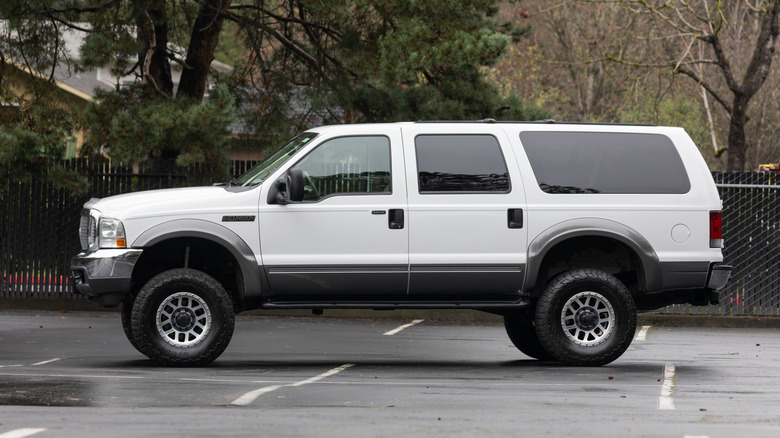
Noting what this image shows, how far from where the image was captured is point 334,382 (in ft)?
33.7

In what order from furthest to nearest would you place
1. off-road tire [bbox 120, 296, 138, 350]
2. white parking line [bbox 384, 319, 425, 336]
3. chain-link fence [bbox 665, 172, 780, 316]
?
chain-link fence [bbox 665, 172, 780, 316] → white parking line [bbox 384, 319, 425, 336] → off-road tire [bbox 120, 296, 138, 350]

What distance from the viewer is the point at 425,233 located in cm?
1146

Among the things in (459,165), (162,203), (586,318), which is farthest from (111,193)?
(586,318)

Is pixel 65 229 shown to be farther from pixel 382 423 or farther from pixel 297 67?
pixel 382 423

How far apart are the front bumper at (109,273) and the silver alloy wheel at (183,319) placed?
0.39 m

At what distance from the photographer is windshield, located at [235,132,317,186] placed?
1161 centimetres

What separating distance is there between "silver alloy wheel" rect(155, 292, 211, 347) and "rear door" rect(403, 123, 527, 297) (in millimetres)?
1835

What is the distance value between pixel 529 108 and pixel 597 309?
7541mm

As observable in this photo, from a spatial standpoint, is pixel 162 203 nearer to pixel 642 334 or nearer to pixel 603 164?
pixel 603 164

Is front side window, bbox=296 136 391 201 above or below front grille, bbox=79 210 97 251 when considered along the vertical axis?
above

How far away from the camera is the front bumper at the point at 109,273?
11.2 metres

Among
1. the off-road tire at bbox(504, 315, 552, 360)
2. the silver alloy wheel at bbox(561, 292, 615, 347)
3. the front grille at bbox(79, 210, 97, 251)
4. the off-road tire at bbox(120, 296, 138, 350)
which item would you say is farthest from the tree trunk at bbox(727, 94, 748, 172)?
the front grille at bbox(79, 210, 97, 251)

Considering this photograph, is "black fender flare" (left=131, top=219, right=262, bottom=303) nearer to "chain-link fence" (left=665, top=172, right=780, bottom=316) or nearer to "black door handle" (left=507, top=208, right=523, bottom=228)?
"black door handle" (left=507, top=208, right=523, bottom=228)

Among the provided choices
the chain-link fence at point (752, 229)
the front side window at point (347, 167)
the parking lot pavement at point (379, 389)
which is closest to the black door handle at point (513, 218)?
the front side window at point (347, 167)
